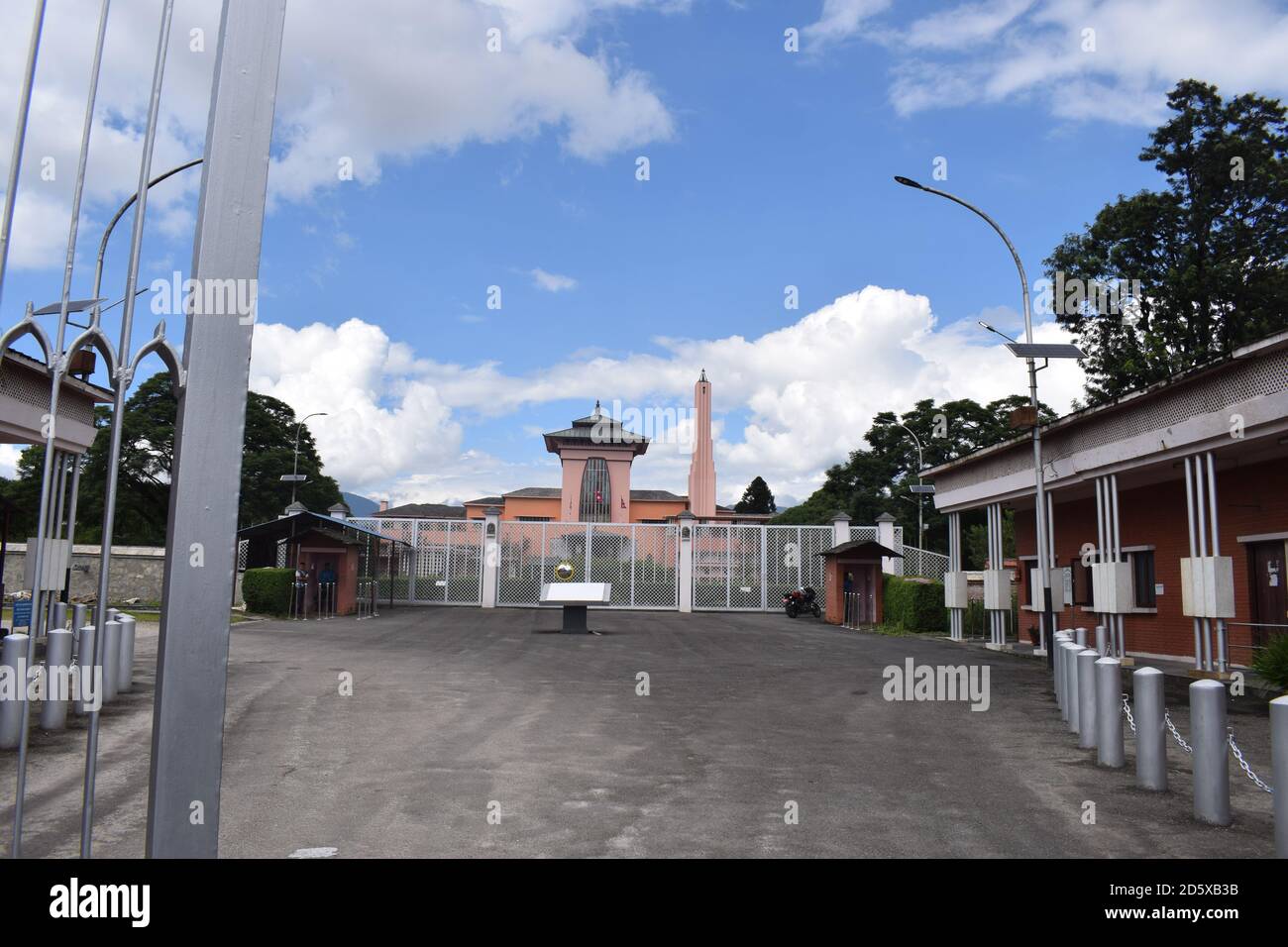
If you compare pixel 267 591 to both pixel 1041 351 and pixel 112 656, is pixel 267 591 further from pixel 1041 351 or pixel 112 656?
pixel 1041 351

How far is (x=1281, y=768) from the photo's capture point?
4816 millimetres

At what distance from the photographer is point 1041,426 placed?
18922mm

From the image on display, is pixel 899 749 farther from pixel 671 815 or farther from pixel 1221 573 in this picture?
pixel 1221 573

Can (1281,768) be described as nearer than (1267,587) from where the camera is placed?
Yes

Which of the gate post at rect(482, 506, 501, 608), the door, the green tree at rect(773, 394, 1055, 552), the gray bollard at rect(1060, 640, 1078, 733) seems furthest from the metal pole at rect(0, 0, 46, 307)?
the green tree at rect(773, 394, 1055, 552)

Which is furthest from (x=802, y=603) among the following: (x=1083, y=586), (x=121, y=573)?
(x=121, y=573)

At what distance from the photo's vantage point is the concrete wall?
28.4 m

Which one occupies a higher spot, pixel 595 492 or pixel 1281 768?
pixel 595 492

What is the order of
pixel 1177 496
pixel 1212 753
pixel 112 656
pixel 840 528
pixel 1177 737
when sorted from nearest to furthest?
pixel 1212 753 → pixel 1177 737 → pixel 112 656 → pixel 1177 496 → pixel 840 528

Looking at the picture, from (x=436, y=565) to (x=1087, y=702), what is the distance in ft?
92.9

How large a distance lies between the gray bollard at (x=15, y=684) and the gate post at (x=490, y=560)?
2595 centimetres

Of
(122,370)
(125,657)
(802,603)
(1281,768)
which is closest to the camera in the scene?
(122,370)
